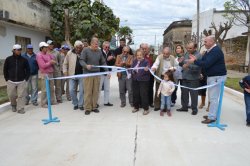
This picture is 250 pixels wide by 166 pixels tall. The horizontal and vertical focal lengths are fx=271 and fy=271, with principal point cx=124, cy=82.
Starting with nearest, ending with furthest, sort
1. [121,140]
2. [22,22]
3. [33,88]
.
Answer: [121,140] < [33,88] < [22,22]

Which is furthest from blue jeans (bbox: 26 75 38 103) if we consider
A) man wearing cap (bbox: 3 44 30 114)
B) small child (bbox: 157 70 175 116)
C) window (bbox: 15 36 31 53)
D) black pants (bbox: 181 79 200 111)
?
window (bbox: 15 36 31 53)

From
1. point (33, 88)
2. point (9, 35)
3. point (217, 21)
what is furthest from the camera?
point (217, 21)

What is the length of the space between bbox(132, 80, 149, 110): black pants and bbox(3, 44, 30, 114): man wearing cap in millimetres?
2915

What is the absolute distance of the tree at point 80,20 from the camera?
1619cm

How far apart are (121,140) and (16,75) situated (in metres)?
3.54

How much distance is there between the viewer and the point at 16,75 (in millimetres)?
6969

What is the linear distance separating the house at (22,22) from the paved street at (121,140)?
7.53m

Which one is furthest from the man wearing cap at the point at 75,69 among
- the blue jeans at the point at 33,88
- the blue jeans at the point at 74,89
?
the blue jeans at the point at 33,88

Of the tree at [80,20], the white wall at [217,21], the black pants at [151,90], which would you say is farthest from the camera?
the white wall at [217,21]

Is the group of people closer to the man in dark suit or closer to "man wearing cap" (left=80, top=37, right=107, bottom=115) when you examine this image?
"man wearing cap" (left=80, top=37, right=107, bottom=115)

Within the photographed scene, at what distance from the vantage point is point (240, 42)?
2478cm

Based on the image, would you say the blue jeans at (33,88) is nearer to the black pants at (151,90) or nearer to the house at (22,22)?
the black pants at (151,90)

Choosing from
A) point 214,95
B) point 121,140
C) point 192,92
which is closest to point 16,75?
point 121,140

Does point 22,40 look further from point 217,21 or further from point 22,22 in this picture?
point 217,21
